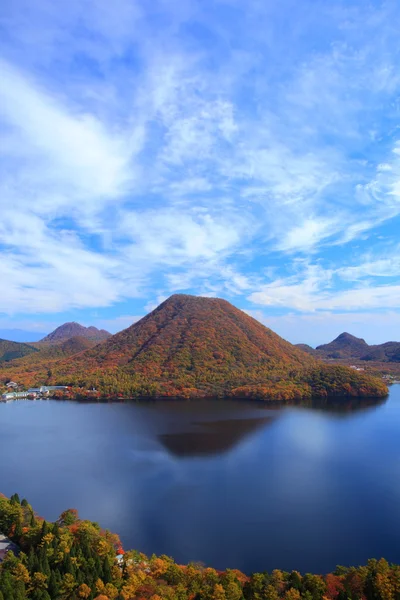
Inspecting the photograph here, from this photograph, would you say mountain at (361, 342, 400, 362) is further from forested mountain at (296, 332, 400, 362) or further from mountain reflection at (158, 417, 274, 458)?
mountain reflection at (158, 417, 274, 458)

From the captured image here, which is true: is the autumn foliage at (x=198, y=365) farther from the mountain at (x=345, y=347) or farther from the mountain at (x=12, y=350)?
the mountain at (x=345, y=347)

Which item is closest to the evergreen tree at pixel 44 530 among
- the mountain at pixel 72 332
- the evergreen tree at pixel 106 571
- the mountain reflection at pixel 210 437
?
the evergreen tree at pixel 106 571

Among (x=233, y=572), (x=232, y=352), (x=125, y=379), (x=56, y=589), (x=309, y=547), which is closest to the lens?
(x=56, y=589)

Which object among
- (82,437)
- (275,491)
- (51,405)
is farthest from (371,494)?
(51,405)

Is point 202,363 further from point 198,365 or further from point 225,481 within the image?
point 225,481

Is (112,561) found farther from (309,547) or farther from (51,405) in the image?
(51,405)

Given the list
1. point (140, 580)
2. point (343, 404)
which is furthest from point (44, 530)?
point (343, 404)

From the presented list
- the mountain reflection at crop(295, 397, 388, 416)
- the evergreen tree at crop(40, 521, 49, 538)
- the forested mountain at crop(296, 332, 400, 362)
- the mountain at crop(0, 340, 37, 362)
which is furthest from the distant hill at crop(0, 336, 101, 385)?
the forested mountain at crop(296, 332, 400, 362)
